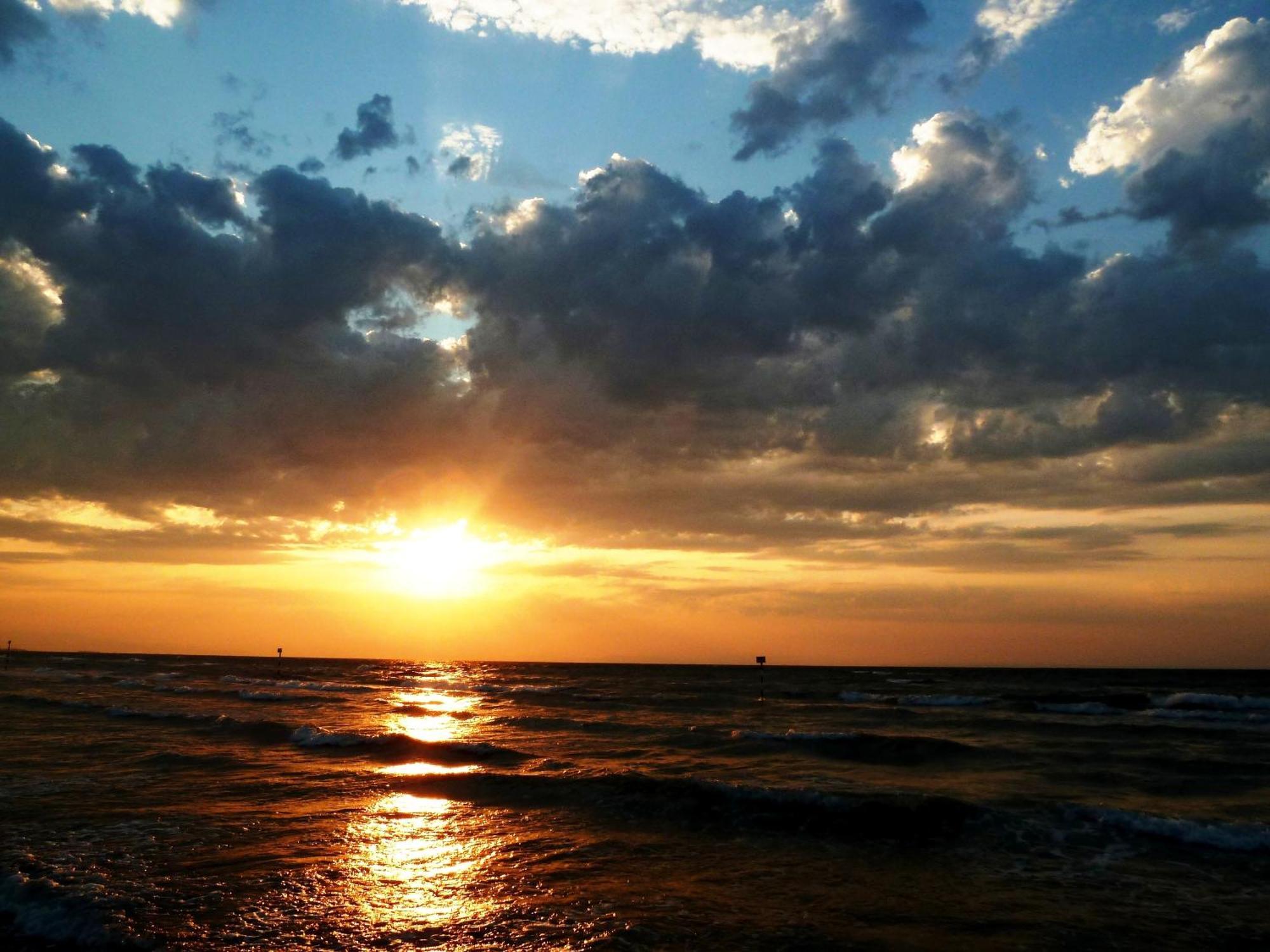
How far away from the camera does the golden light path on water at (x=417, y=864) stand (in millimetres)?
11945

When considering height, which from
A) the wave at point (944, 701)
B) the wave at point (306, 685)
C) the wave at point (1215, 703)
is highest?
the wave at point (1215, 703)

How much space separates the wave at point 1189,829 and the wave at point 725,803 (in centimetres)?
287

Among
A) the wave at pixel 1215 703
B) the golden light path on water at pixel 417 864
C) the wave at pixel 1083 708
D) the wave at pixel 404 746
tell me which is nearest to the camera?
the golden light path on water at pixel 417 864

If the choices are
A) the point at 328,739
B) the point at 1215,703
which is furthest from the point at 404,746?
the point at 1215,703

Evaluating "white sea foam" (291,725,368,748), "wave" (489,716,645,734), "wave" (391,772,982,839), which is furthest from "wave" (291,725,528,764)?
"wave" (489,716,645,734)

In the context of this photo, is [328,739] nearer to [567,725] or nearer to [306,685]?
[567,725]

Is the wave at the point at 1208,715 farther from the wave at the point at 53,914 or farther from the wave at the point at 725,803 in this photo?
the wave at the point at 53,914

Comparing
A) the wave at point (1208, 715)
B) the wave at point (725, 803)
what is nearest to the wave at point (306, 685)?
the wave at point (725, 803)

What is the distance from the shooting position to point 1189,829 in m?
17.3

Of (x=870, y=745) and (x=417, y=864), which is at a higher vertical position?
(x=417, y=864)

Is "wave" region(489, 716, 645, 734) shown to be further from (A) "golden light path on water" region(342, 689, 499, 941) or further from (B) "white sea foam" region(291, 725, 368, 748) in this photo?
(A) "golden light path on water" region(342, 689, 499, 941)

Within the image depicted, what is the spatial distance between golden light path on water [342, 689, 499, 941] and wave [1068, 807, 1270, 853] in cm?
1412

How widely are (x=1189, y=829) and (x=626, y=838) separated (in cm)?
1253

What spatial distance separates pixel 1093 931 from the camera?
11.6m
